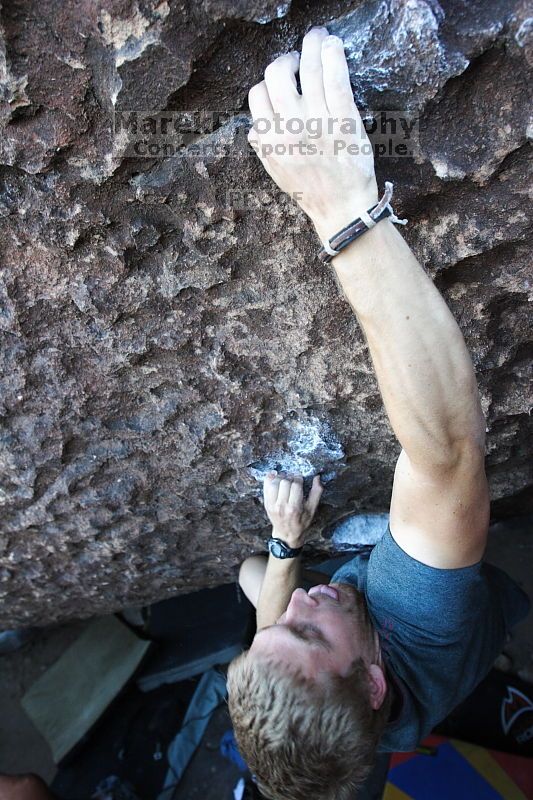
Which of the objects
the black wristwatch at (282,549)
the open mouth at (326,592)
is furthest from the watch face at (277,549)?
the open mouth at (326,592)

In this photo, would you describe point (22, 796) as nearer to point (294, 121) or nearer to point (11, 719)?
point (11, 719)

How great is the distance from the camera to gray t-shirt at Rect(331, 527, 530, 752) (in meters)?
1.09

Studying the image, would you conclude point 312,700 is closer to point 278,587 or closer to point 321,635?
point 321,635

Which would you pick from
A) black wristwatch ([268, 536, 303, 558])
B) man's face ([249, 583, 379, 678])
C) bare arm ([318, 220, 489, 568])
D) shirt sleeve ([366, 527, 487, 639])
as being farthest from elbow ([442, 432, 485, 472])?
black wristwatch ([268, 536, 303, 558])

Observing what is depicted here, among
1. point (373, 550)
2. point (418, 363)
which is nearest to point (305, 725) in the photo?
point (373, 550)

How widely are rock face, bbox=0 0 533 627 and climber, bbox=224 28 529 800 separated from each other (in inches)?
3.6

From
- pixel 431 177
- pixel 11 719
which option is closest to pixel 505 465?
pixel 431 177

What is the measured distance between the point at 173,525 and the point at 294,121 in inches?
38.9

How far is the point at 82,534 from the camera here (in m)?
1.47

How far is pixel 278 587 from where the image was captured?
148 cm

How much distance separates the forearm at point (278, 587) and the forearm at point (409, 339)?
70 centimetres

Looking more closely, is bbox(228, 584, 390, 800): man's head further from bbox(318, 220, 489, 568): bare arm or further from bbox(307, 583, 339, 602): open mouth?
bbox(318, 220, 489, 568): bare arm

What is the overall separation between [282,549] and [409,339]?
77 centimetres

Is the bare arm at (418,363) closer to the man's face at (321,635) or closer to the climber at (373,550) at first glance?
the climber at (373,550)
